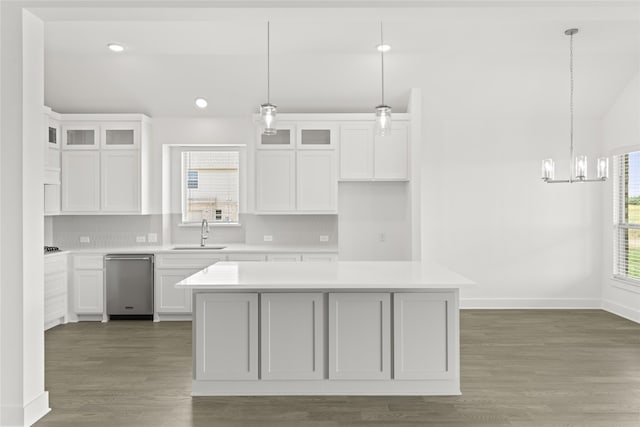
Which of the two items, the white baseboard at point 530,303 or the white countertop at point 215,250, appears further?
the white baseboard at point 530,303

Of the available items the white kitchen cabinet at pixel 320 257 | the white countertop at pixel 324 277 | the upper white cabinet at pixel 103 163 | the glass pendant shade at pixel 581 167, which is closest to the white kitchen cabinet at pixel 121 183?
the upper white cabinet at pixel 103 163

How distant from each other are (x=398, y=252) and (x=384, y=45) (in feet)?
8.81

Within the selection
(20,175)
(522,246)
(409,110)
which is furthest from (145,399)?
(522,246)

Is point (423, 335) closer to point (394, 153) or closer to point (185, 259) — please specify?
point (394, 153)

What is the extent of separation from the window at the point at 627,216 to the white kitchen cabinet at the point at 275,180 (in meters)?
4.04

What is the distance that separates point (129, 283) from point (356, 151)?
314 cm

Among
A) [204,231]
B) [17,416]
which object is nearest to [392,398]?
[17,416]

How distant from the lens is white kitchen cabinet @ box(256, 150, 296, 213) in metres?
6.46

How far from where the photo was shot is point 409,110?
650 cm

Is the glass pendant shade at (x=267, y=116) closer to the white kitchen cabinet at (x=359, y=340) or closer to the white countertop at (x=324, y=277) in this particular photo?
the white countertop at (x=324, y=277)

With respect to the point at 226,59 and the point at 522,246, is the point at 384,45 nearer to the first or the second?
the point at 226,59

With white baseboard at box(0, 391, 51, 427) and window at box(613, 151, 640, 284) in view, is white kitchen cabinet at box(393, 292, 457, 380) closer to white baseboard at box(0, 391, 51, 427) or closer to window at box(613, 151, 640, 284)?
white baseboard at box(0, 391, 51, 427)

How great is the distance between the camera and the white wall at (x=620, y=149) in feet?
20.2

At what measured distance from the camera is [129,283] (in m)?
6.25
